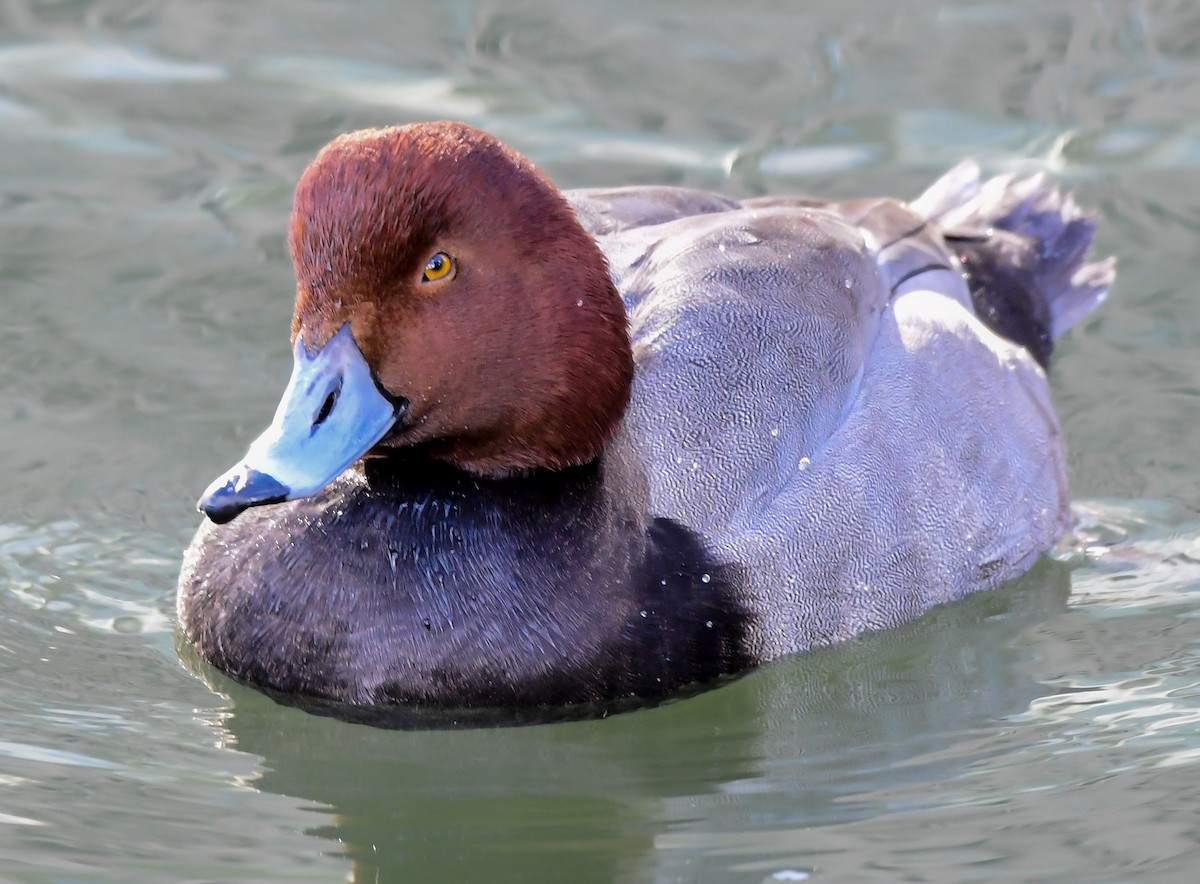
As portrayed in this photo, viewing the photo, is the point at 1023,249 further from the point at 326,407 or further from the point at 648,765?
the point at 326,407

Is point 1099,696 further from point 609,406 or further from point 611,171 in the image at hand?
point 611,171

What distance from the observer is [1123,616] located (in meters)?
5.61

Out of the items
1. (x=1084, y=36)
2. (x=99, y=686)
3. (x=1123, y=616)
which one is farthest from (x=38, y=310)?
(x=1084, y=36)

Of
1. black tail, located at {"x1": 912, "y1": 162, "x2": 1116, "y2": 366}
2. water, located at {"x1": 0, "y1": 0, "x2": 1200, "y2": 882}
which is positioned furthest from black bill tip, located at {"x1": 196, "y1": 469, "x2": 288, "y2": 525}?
black tail, located at {"x1": 912, "y1": 162, "x2": 1116, "y2": 366}

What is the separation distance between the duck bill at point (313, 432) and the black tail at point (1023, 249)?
257cm

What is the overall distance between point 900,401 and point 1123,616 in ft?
2.92

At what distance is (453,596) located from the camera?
473 centimetres

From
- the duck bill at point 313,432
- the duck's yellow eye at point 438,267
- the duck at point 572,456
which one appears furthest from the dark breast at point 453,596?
the duck's yellow eye at point 438,267

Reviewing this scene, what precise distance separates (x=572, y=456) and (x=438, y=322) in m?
0.53

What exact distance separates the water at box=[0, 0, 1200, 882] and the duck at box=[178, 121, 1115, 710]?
191mm

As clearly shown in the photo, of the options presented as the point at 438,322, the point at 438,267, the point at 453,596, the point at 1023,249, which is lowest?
the point at 453,596

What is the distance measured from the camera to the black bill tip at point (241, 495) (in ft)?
13.8

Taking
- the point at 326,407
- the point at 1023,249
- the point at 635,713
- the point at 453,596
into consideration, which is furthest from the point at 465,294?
the point at 1023,249

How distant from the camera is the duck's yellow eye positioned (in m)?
4.51
